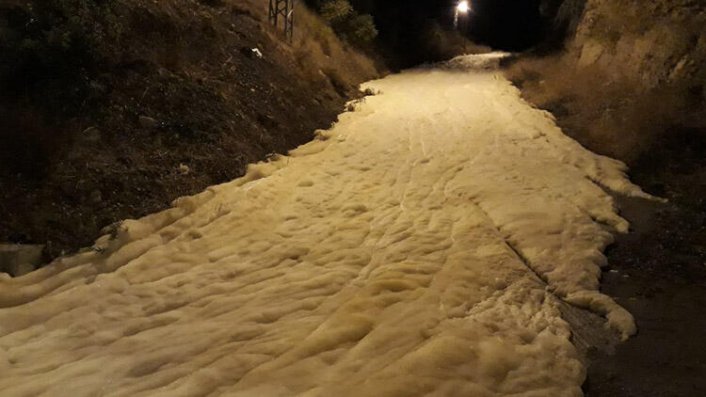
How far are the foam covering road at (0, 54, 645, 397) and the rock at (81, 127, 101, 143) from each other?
152cm

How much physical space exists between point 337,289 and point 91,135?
4374mm

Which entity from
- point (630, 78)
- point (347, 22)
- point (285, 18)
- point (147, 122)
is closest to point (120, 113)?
point (147, 122)

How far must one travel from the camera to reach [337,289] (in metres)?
5.39

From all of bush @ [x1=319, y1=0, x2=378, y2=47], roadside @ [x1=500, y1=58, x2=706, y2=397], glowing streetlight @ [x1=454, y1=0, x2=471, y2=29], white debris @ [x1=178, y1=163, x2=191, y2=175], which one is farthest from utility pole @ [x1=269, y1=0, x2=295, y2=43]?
glowing streetlight @ [x1=454, y1=0, x2=471, y2=29]

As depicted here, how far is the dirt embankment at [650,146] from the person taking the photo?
434cm

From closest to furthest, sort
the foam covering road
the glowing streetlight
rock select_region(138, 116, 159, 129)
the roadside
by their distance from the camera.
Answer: the foam covering road → the roadside → rock select_region(138, 116, 159, 129) → the glowing streetlight

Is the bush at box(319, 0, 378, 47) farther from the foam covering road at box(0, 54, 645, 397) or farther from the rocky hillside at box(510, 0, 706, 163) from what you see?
the foam covering road at box(0, 54, 645, 397)

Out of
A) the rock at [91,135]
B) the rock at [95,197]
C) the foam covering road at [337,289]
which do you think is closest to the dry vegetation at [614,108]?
the foam covering road at [337,289]

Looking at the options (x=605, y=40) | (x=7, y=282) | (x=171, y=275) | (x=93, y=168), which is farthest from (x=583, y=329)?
(x=605, y=40)

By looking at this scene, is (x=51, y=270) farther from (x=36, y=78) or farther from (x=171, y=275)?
(x=36, y=78)

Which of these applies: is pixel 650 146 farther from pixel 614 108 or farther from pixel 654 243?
pixel 654 243

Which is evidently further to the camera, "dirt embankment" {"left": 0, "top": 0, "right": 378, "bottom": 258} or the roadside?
"dirt embankment" {"left": 0, "top": 0, "right": 378, "bottom": 258}

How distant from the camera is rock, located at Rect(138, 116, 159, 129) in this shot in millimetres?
8086

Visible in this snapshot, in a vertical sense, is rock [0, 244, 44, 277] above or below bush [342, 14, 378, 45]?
below
